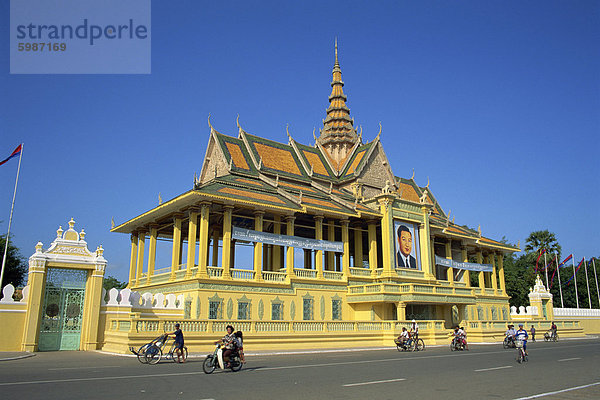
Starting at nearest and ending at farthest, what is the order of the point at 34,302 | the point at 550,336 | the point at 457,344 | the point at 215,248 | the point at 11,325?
the point at 11,325 < the point at 34,302 < the point at 457,344 < the point at 215,248 < the point at 550,336

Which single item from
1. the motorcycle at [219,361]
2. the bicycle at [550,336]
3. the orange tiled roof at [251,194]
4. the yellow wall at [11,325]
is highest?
the orange tiled roof at [251,194]

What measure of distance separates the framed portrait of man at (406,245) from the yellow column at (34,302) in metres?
21.6

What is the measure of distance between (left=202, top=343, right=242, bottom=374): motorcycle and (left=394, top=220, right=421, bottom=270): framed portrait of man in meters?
21.6

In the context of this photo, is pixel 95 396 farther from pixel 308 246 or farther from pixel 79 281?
pixel 308 246

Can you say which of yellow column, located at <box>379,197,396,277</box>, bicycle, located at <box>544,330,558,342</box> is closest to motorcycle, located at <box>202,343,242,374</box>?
yellow column, located at <box>379,197,396,277</box>

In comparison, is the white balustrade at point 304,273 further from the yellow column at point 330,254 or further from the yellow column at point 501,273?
the yellow column at point 501,273

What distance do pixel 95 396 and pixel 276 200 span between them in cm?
2148

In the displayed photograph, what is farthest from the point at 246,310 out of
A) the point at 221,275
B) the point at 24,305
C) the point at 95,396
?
the point at 95,396

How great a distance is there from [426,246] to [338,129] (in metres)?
16.1

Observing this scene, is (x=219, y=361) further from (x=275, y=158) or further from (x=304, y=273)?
(x=275, y=158)

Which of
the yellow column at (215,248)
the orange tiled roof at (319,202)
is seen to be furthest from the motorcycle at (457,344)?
the yellow column at (215,248)

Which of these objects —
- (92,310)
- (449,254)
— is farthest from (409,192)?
(92,310)

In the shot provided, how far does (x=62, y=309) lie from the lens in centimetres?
2175

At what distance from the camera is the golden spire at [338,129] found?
153ft
